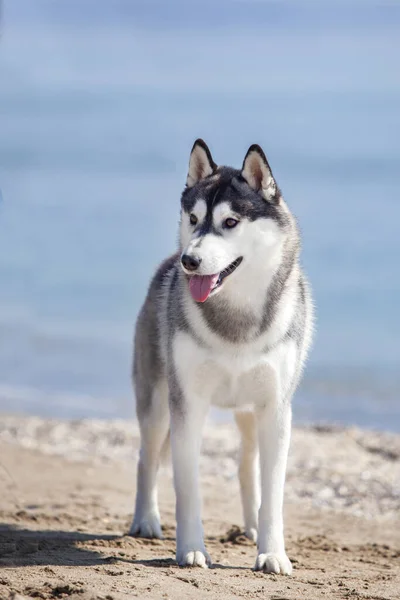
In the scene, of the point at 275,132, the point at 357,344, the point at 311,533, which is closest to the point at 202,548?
the point at 311,533

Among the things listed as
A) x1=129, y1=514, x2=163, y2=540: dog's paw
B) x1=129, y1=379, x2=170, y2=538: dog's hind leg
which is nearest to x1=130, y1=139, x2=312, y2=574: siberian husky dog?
x1=129, y1=379, x2=170, y2=538: dog's hind leg

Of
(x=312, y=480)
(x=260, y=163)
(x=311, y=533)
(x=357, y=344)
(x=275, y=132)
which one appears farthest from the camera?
(x=275, y=132)

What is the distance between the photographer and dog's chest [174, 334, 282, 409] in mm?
5379

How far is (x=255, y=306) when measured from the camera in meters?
5.46

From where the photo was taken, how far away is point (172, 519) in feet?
23.4

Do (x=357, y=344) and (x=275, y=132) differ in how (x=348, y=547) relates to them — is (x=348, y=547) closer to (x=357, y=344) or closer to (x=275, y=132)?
(x=357, y=344)

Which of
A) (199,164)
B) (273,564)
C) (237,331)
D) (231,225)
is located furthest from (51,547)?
(199,164)

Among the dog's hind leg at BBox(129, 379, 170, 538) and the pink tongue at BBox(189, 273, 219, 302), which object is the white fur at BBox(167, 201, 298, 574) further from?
the dog's hind leg at BBox(129, 379, 170, 538)

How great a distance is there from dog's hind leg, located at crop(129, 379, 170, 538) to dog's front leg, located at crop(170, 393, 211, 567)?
2.80 ft

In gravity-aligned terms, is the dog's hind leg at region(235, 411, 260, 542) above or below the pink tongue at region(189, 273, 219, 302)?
below

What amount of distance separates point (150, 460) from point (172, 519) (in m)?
0.82

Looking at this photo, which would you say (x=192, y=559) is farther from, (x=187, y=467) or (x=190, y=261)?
(x=190, y=261)

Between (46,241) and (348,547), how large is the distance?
48.2 feet

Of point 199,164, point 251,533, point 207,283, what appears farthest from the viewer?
point 251,533
